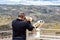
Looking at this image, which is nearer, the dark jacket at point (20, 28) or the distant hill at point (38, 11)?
the dark jacket at point (20, 28)

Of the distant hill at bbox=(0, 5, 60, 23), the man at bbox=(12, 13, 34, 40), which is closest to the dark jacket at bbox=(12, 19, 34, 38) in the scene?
the man at bbox=(12, 13, 34, 40)

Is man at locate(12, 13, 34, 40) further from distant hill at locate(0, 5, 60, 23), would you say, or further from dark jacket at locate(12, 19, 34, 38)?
distant hill at locate(0, 5, 60, 23)

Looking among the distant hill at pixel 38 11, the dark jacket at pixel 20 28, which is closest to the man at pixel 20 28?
the dark jacket at pixel 20 28

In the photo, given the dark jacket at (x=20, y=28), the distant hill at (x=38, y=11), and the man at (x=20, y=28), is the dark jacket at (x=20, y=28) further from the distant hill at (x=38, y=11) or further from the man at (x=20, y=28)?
the distant hill at (x=38, y=11)

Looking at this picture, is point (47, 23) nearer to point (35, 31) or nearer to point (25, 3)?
point (25, 3)

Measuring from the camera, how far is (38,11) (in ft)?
13.0

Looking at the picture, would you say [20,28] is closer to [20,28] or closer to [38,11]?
[20,28]

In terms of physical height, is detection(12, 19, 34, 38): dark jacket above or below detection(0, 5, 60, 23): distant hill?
below

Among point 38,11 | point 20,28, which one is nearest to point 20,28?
point 20,28

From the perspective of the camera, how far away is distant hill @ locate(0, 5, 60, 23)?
3.88 metres

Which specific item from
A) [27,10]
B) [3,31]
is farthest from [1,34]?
[27,10]

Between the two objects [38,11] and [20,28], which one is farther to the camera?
[38,11]

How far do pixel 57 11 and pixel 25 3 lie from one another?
67 cm

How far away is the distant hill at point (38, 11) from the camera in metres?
3.88
